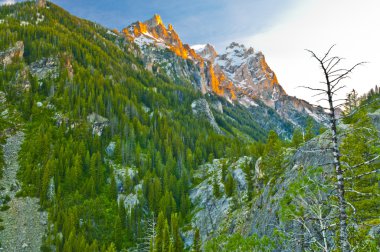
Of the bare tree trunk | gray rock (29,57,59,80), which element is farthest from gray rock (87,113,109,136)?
the bare tree trunk

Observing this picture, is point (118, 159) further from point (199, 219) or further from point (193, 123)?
point (193, 123)

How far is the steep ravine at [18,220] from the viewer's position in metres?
76.2

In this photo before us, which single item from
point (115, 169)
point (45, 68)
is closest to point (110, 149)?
point (115, 169)

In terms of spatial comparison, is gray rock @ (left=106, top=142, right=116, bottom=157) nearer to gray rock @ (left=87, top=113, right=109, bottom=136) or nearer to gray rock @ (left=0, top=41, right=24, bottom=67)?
gray rock @ (left=87, top=113, right=109, bottom=136)

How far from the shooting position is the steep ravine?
76188 millimetres

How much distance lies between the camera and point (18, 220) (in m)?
82.6

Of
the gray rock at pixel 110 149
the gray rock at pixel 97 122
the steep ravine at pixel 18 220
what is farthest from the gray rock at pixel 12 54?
the steep ravine at pixel 18 220

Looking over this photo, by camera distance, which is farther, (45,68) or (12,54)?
(12,54)

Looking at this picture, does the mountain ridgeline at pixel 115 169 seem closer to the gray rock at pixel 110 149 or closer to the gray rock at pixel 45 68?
the gray rock at pixel 45 68

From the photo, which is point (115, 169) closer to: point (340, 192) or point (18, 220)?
point (18, 220)

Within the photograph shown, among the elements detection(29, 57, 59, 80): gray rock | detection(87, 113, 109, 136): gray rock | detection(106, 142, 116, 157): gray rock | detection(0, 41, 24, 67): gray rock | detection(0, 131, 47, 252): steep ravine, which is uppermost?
detection(0, 41, 24, 67): gray rock

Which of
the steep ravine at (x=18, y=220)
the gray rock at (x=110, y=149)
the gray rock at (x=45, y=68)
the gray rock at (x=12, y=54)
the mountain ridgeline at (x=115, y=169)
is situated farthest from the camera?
the gray rock at (x=12, y=54)

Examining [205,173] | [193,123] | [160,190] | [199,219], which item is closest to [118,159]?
[160,190]

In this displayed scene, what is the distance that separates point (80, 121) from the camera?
452ft
